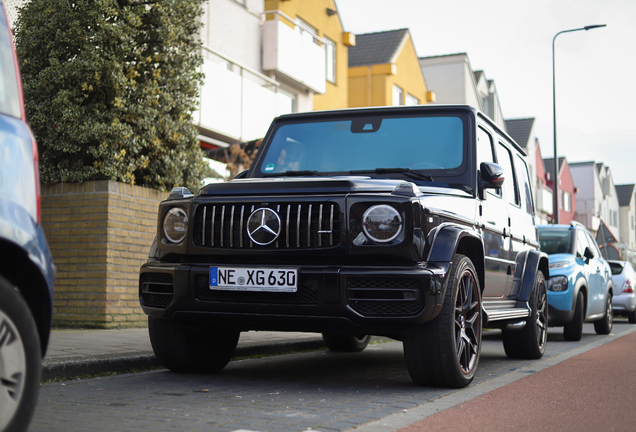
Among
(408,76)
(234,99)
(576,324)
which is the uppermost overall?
(408,76)

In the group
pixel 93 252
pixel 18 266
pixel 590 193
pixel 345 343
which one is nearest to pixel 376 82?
pixel 93 252

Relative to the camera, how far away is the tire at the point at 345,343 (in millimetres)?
8648

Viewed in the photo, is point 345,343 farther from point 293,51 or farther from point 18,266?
point 293,51

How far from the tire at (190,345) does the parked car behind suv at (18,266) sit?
8.64 feet

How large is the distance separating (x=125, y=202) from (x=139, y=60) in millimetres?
2011

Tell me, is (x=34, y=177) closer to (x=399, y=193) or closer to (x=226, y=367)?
(x=399, y=193)

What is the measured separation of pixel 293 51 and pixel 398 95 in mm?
12676

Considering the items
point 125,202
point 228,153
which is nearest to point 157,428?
point 125,202

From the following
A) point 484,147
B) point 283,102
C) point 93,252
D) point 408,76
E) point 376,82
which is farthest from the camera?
point 408,76

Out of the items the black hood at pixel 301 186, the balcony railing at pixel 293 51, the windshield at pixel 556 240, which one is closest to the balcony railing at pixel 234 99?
the balcony railing at pixel 293 51

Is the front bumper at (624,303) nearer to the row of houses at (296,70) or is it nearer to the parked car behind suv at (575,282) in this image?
the parked car behind suv at (575,282)

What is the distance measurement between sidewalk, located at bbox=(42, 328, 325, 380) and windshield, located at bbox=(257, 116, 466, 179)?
6.35ft

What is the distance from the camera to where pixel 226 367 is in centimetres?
695

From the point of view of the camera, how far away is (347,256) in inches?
202
